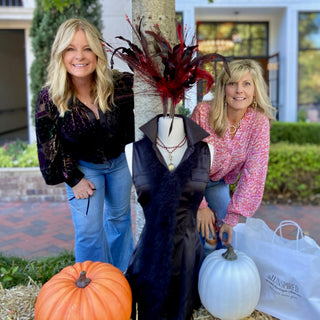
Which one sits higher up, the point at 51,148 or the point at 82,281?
the point at 51,148

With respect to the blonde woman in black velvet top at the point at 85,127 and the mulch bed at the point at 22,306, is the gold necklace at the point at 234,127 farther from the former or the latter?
A: the mulch bed at the point at 22,306

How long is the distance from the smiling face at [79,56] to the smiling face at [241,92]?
809 millimetres

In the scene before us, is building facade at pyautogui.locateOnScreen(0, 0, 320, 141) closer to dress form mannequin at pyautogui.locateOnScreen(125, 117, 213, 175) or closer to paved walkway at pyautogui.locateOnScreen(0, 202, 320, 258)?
paved walkway at pyautogui.locateOnScreen(0, 202, 320, 258)

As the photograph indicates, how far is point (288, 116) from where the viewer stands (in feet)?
30.4

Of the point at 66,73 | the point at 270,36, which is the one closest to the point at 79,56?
the point at 66,73

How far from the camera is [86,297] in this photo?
172cm

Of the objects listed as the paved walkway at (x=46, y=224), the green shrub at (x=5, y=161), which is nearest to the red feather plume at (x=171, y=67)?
the paved walkway at (x=46, y=224)

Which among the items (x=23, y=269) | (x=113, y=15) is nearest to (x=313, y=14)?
(x=113, y=15)

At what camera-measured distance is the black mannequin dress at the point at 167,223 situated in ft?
5.65

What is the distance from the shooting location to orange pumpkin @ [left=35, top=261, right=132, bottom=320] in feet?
5.55

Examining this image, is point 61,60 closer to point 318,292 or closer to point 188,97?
point 188,97

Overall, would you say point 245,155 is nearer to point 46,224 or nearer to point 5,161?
point 46,224

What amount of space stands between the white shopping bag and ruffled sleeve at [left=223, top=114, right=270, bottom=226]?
11 cm

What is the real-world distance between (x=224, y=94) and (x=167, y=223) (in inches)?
35.1
